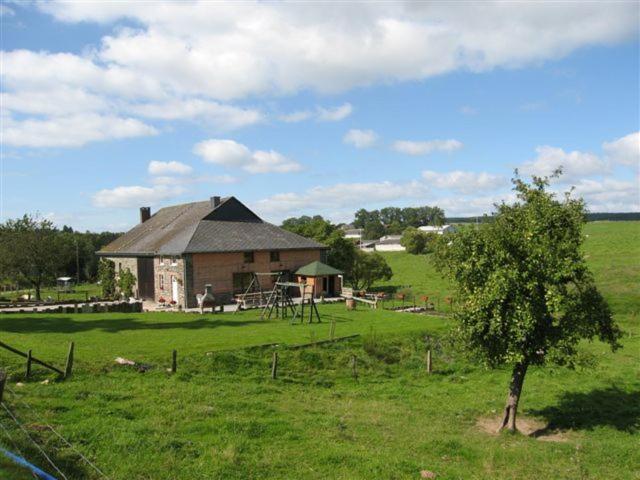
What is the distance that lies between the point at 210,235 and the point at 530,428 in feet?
95.3

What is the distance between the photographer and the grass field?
10.9m

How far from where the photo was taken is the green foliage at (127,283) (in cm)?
4418

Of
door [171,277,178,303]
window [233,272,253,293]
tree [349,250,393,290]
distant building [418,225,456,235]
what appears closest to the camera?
distant building [418,225,456,235]

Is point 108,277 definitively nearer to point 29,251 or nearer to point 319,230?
point 29,251

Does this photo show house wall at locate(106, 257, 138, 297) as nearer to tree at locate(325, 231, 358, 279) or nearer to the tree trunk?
tree at locate(325, 231, 358, 279)

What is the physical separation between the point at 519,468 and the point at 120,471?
853 centimetres

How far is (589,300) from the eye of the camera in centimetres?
1509

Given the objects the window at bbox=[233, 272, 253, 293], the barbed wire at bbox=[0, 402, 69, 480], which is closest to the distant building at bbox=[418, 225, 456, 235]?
the barbed wire at bbox=[0, 402, 69, 480]

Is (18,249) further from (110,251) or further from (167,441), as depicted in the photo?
(167,441)

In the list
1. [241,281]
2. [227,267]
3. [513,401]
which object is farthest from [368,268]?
[513,401]

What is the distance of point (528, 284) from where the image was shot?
14.2m

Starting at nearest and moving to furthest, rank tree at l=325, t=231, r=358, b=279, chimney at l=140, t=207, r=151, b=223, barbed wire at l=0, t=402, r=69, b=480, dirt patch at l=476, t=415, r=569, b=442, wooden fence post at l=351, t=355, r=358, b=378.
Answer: barbed wire at l=0, t=402, r=69, b=480 → dirt patch at l=476, t=415, r=569, b=442 → wooden fence post at l=351, t=355, r=358, b=378 → tree at l=325, t=231, r=358, b=279 → chimney at l=140, t=207, r=151, b=223

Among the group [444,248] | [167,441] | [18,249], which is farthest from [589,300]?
[18,249]

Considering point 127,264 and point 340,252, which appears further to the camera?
point 340,252
